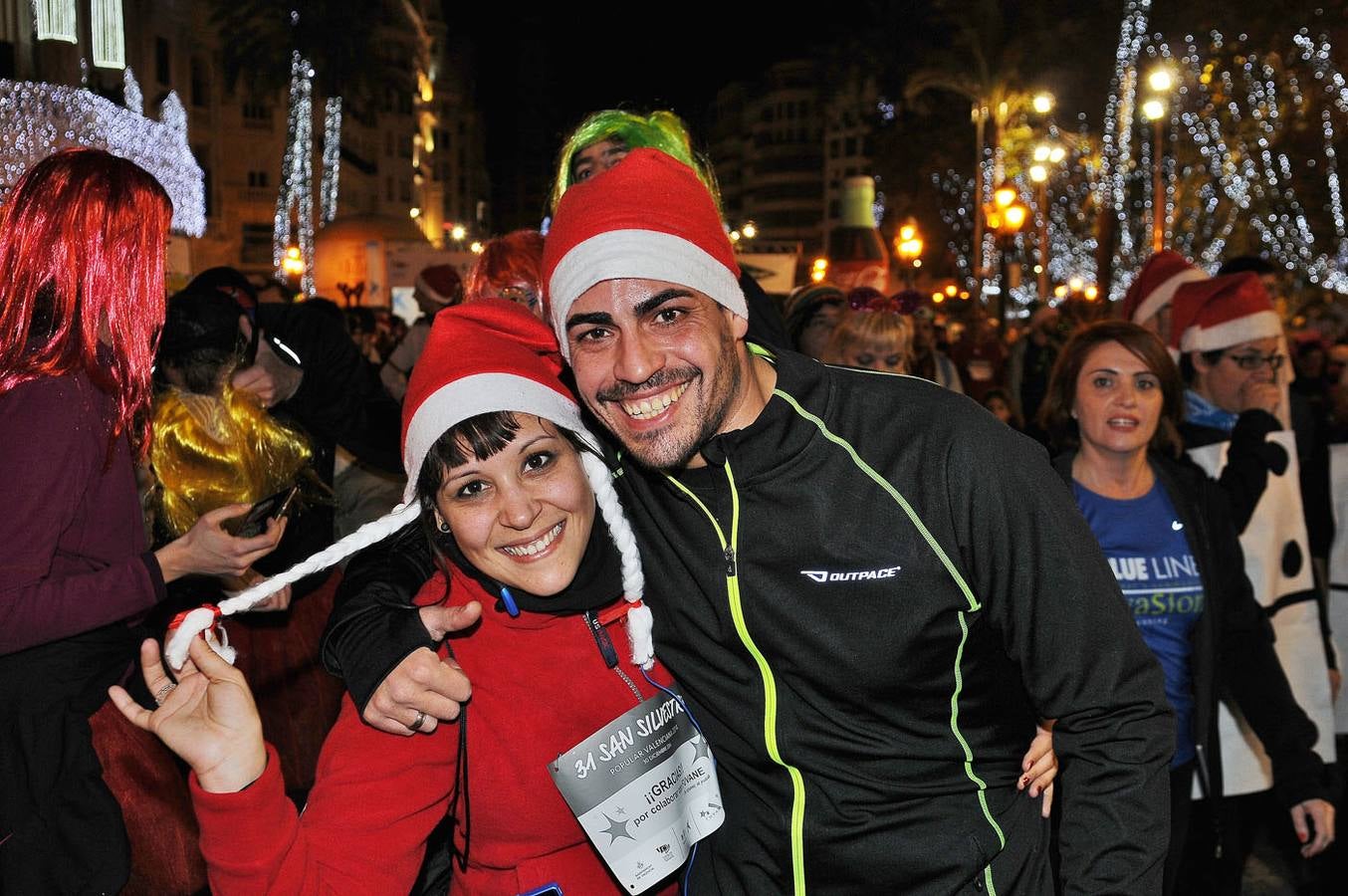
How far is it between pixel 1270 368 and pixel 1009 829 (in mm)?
3392

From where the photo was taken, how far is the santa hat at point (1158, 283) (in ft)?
21.7

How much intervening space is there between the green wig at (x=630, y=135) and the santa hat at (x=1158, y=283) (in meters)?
3.31

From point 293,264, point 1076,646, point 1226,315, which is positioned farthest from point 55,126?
point 293,264

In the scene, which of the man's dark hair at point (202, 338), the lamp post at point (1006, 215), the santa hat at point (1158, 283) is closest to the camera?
the man's dark hair at point (202, 338)

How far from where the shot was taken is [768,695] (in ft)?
7.82

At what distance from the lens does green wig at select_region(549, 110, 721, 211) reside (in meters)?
4.40

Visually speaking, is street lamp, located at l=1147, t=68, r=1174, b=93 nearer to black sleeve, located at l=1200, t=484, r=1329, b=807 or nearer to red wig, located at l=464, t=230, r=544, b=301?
black sleeve, located at l=1200, t=484, r=1329, b=807

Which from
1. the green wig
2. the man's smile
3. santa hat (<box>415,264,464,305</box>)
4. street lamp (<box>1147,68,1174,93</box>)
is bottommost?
the man's smile

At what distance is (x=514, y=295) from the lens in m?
4.37

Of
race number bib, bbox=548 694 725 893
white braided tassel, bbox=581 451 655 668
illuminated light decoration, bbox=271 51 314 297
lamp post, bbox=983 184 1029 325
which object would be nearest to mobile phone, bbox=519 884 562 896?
race number bib, bbox=548 694 725 893

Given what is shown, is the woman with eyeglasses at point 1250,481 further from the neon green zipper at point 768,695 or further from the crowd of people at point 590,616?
the neon green zipper at point 768,695

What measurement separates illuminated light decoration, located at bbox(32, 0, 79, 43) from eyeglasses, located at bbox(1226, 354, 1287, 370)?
647 centimetres

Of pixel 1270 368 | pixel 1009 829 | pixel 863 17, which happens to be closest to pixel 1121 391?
pixel 1270 368

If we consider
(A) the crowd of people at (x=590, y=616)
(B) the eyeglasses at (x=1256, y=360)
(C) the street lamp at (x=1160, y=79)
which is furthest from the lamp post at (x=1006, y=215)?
(A) the crowd of people at (x=590, y=616)
